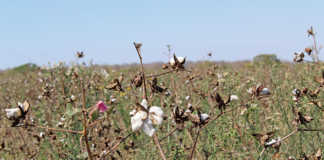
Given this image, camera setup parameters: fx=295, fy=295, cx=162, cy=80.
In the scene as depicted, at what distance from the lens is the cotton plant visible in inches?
39.0

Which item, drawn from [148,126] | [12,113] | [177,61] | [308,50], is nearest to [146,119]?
[148,126]

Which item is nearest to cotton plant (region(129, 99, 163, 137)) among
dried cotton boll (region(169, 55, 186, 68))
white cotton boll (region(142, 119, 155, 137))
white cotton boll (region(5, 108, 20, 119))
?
white cotton boll (region(142, 119, 155, 137))

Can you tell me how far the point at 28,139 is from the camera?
3.98 meters

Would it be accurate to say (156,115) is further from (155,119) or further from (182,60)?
(182,60)

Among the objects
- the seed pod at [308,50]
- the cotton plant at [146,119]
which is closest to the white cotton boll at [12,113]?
the cotton plant at [146,119]

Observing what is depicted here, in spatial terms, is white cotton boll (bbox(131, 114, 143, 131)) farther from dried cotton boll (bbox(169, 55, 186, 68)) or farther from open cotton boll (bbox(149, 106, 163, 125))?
dried cotton boll (bbox(169, 55, 186, 68))

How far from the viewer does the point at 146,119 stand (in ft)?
3.30

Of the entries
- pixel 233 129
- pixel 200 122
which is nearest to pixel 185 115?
pixel 200 122

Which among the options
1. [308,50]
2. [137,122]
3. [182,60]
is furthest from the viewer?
[308,50]

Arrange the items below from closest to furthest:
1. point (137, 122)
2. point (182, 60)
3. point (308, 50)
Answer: point (137, 122) → point (182, 60) → point (308, 50)

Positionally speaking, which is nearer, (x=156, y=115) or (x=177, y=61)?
(x=156, y=115)

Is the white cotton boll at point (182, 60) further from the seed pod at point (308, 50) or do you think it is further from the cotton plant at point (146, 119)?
the seed pod at point (308, 50)

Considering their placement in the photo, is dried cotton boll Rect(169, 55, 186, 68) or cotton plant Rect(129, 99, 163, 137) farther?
dried cotton boll Rect(169, 55, 186, 68)

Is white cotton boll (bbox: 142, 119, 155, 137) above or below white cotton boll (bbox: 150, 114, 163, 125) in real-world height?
below
